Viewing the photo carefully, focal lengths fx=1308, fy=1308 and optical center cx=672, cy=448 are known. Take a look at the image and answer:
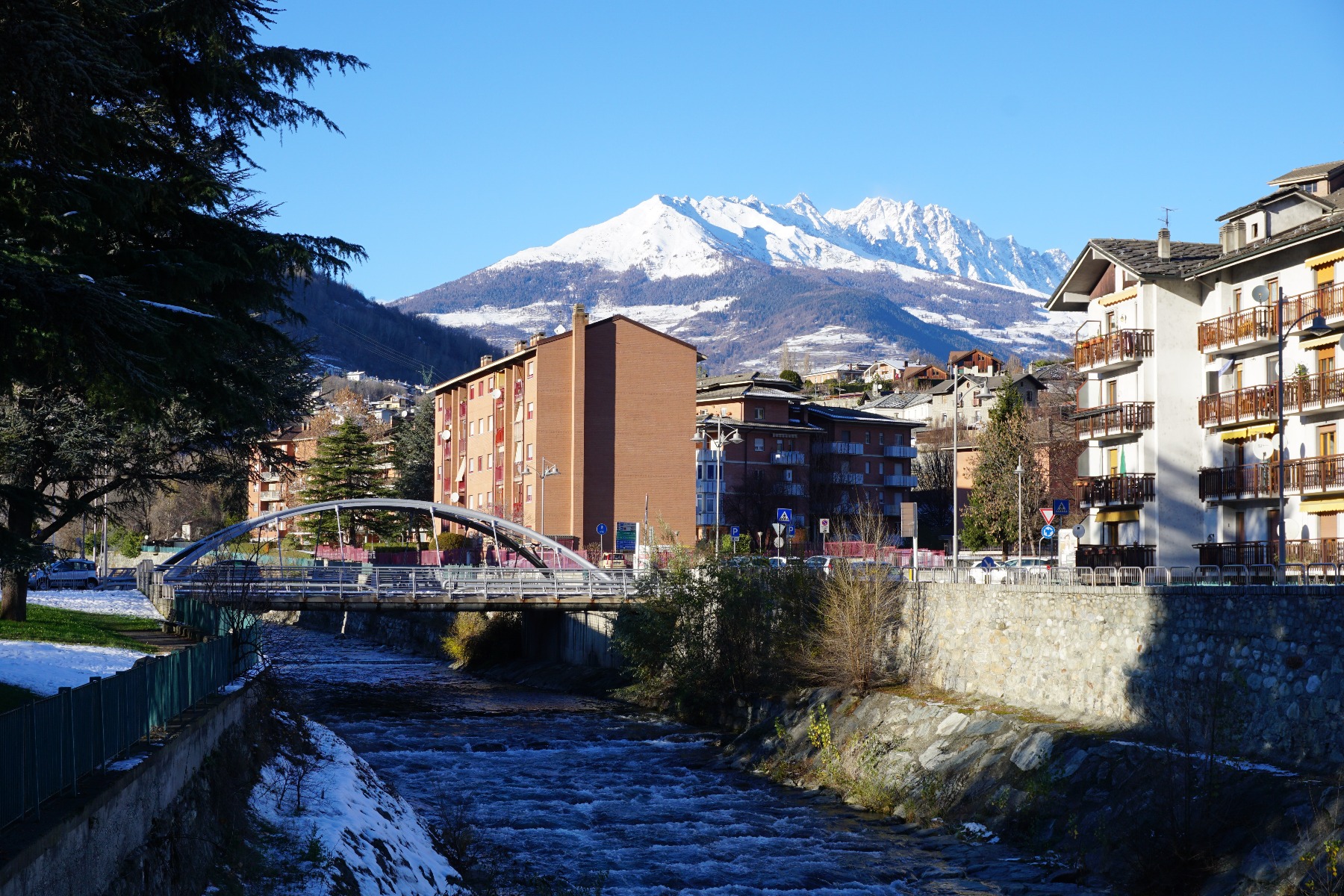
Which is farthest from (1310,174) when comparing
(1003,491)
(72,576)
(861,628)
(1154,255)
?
(72,576)

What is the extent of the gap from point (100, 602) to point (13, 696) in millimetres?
34686

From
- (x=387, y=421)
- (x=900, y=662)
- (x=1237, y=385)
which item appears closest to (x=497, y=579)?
(x=900, y=662)

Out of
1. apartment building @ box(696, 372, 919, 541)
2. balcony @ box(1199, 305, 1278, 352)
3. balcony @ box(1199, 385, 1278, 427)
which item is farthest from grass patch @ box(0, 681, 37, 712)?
apartment building @ box(696, 372, 919, 541)

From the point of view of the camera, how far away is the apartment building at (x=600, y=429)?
81.2m

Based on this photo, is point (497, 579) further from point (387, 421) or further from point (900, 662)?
point (387, 421)

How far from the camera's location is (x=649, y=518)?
270 feet

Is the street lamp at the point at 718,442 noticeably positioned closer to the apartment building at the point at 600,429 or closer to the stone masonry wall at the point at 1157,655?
the apartment building at the point at 600,429

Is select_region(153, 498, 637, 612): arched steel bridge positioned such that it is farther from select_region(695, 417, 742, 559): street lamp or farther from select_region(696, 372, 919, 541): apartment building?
select_region(696, 372, 919, 541): apartment building

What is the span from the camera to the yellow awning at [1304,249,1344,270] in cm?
3850

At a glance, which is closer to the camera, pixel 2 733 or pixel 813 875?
pixel 2 733

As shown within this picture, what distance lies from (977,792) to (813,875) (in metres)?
4.72

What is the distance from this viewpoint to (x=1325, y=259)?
38938 millimetres

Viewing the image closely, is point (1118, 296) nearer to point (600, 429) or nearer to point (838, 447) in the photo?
point (600, 429)

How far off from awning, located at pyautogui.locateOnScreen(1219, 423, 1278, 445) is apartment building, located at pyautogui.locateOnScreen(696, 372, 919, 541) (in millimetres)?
52188
